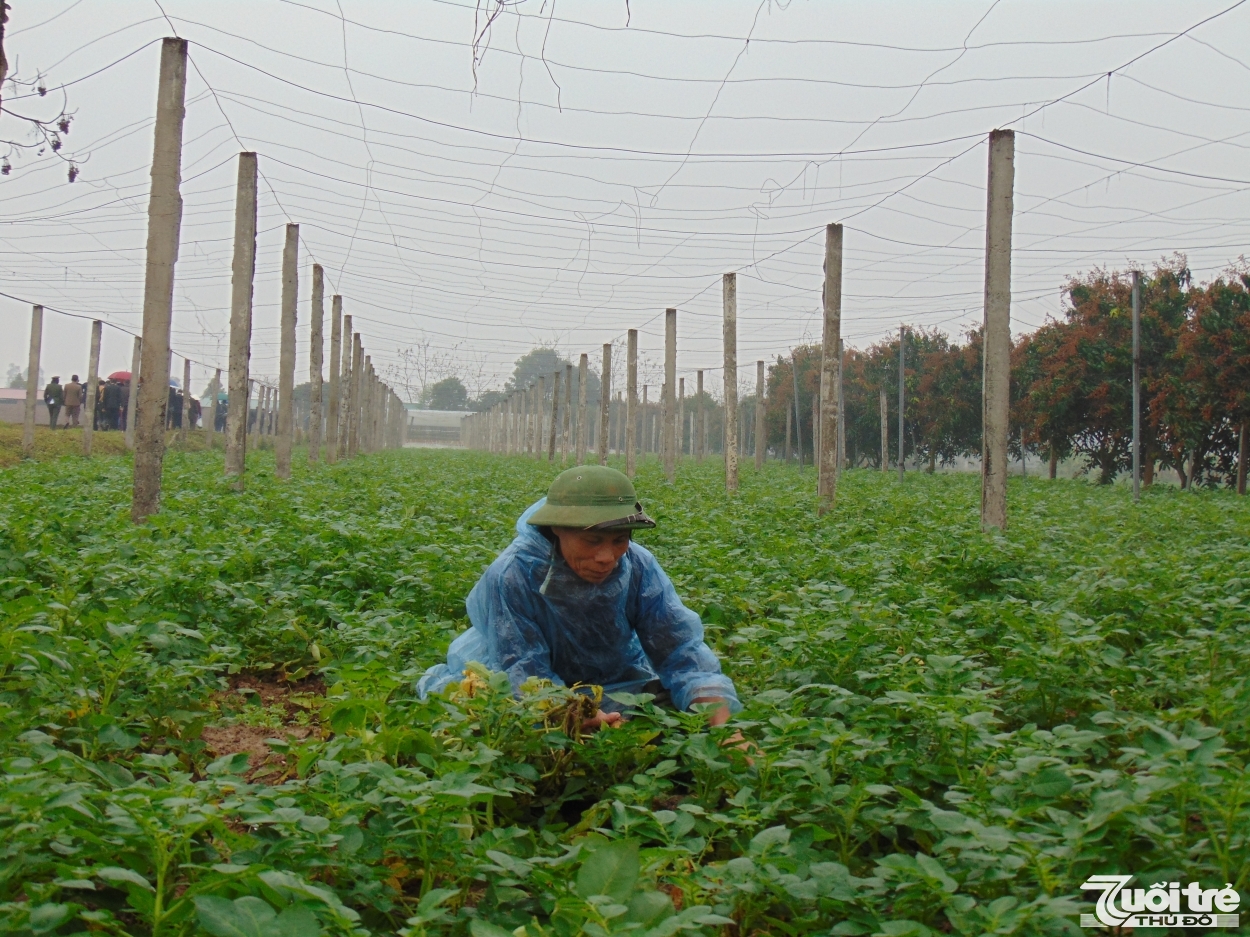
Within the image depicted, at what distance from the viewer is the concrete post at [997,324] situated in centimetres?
1033

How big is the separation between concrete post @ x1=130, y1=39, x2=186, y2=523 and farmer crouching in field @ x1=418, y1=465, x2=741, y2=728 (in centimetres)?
617

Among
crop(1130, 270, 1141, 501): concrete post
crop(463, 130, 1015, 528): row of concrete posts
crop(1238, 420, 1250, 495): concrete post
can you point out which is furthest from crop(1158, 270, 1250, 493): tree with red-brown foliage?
crop(463, 130, 1015, 528): row of concrete posts

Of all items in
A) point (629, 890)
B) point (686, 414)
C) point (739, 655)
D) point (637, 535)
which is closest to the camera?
point (629, 890)

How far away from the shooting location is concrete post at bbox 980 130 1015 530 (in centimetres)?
1033

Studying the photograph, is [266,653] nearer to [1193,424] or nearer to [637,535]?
[637,535]

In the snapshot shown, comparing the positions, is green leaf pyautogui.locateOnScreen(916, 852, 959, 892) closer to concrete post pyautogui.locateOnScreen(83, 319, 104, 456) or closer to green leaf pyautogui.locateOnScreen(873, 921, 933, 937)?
green leaf pyautogui.locateOnScreen(873, 921, 933, 937)

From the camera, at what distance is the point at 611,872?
220 centimetres

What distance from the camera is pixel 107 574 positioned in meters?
5.03

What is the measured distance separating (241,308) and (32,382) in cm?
921

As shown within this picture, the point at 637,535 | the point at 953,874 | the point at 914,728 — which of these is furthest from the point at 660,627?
the point at 637,535

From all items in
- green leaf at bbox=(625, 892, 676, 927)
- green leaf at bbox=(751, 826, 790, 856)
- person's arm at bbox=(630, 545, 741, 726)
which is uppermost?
person's arm at bbox=(630, 545, 741, 726)

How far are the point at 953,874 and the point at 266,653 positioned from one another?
3.80 metres

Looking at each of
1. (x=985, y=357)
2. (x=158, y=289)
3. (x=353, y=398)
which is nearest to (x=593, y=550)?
(x=158, y=289)

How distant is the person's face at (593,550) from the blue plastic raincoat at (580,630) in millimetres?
105
